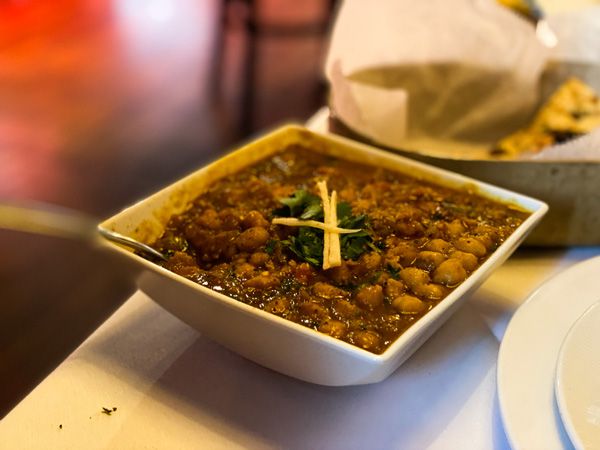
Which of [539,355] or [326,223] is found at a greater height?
[326,223]

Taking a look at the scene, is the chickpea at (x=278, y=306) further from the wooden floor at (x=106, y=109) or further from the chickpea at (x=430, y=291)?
the wooden floor at (x=106, y=109)

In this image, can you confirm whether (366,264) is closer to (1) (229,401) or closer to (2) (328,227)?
(2) (328,227)

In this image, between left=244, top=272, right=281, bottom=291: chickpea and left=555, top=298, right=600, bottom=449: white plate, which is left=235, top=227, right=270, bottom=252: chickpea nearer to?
left=244, top=272, right=281, bottom=291: chickpea

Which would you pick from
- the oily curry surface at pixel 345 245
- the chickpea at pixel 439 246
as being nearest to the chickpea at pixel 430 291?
the oily curry surface at pixel 345 245

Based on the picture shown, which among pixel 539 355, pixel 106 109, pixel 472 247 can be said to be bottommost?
pixel 106 109

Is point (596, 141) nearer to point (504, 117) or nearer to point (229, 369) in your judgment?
point (504, 117)

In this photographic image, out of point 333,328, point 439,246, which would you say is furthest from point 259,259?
point 439,246
